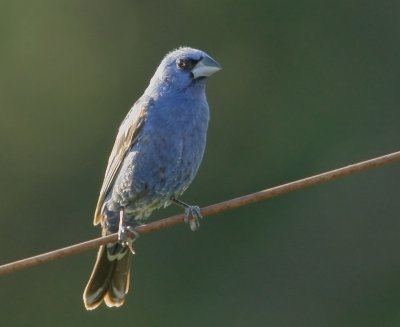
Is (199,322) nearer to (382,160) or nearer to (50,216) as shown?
(50,216)

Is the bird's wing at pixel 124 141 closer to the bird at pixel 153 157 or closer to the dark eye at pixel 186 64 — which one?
the bird at pixel 153 157

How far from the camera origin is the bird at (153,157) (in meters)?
7.99

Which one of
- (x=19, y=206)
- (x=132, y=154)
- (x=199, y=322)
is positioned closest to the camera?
(x=132, y=154)

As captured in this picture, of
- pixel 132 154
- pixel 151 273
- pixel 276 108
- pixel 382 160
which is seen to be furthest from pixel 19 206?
pixel 382 160

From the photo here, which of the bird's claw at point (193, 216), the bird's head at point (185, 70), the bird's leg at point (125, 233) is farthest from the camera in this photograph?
the bird's head at point (185, 70)

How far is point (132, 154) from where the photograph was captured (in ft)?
26.8

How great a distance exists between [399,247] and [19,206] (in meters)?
3.65

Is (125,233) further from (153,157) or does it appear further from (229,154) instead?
(229,154)

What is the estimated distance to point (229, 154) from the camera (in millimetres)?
15734

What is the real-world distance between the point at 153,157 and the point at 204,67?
0.51 m

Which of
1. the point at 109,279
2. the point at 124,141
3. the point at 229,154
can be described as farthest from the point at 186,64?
the point at 229,154

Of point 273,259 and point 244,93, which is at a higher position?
point 244,93

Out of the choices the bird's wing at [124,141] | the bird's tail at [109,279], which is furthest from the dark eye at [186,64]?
the bird's tail at [109,279]

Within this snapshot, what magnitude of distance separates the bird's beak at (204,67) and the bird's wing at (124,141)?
11.8 inches
